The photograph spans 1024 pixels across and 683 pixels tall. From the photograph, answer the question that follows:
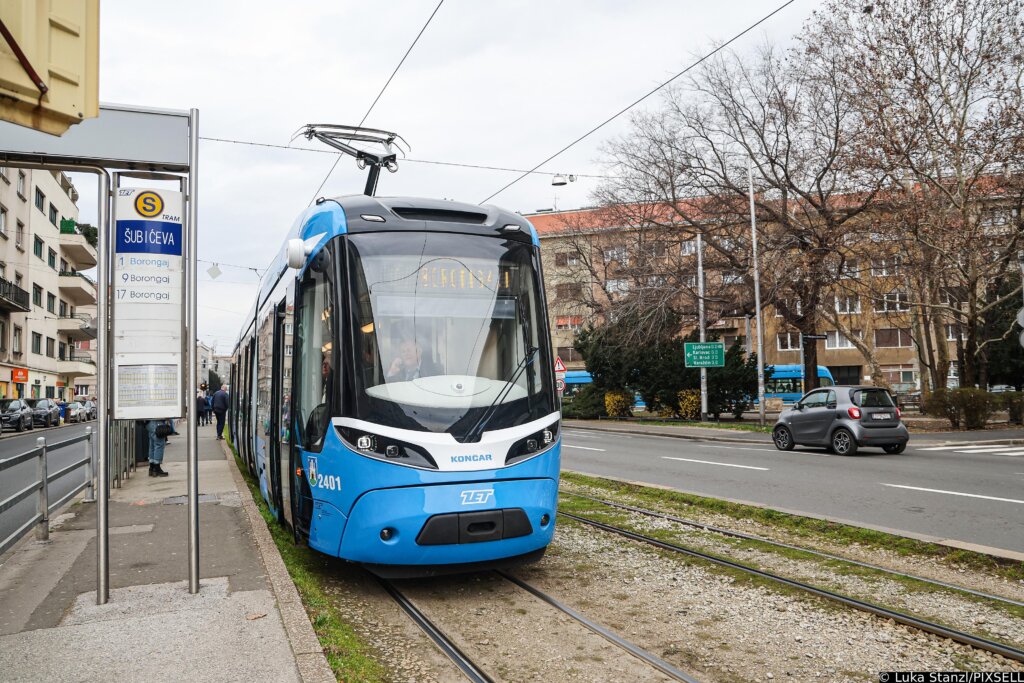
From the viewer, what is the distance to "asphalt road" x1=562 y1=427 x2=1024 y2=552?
934 cm

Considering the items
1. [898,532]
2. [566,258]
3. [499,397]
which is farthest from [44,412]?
[898,532]

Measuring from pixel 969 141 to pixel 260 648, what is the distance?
2601cm

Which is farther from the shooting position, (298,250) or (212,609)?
(298,250)

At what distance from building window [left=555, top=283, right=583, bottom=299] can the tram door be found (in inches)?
1451

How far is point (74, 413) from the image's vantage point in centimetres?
4950

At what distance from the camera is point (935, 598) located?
6141 mm

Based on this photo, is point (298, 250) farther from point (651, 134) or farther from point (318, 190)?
point (651, 134)

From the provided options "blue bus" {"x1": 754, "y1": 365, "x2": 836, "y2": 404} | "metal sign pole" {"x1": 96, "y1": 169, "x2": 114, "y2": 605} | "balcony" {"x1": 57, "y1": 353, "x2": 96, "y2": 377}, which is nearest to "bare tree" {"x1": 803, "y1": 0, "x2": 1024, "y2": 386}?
"metal sign pole" {"x1": 96, "y1": 169, "x2": 114, "y2": 605}

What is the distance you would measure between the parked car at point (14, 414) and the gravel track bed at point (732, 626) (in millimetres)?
35298

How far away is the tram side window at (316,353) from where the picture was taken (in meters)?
6.16

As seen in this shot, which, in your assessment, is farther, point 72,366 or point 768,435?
point 72,366

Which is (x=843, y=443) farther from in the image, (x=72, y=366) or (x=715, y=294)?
(x=72, y=366)

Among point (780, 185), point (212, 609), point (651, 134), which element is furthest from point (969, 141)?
point (212, 609)

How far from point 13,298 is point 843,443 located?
42.0 meters
